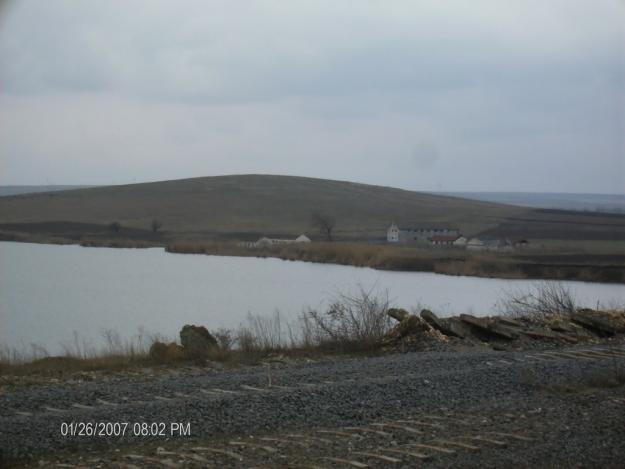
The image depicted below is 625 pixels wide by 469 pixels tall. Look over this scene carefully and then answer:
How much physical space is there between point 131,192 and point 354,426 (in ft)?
357

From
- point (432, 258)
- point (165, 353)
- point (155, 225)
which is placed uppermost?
point (155, 225)

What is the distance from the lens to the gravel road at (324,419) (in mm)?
6465

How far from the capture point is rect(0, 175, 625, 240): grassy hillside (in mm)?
82188

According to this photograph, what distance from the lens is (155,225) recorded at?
84062 millimetres

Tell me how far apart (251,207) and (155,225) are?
79.1 ft

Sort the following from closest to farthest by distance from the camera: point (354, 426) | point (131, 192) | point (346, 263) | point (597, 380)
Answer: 1. point (354, 426)
2. point (597, 380)
3. point (346, 263)
4. point (131, 192)

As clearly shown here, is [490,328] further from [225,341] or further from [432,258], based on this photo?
[432,258]

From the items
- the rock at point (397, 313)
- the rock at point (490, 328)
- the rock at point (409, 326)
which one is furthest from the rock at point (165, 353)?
the rock at point (490, 328)

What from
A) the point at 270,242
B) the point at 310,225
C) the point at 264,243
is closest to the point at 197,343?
the point at 264,243

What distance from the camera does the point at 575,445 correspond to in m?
6.92

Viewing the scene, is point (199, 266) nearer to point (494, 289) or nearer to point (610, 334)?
point (494, 289)

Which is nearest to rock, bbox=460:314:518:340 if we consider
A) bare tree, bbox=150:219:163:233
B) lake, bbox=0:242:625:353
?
lake, bbox=0:242:625:353

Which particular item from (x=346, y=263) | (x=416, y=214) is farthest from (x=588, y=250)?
(x=416, y=214)

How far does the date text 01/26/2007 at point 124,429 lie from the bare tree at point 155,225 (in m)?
76.4
